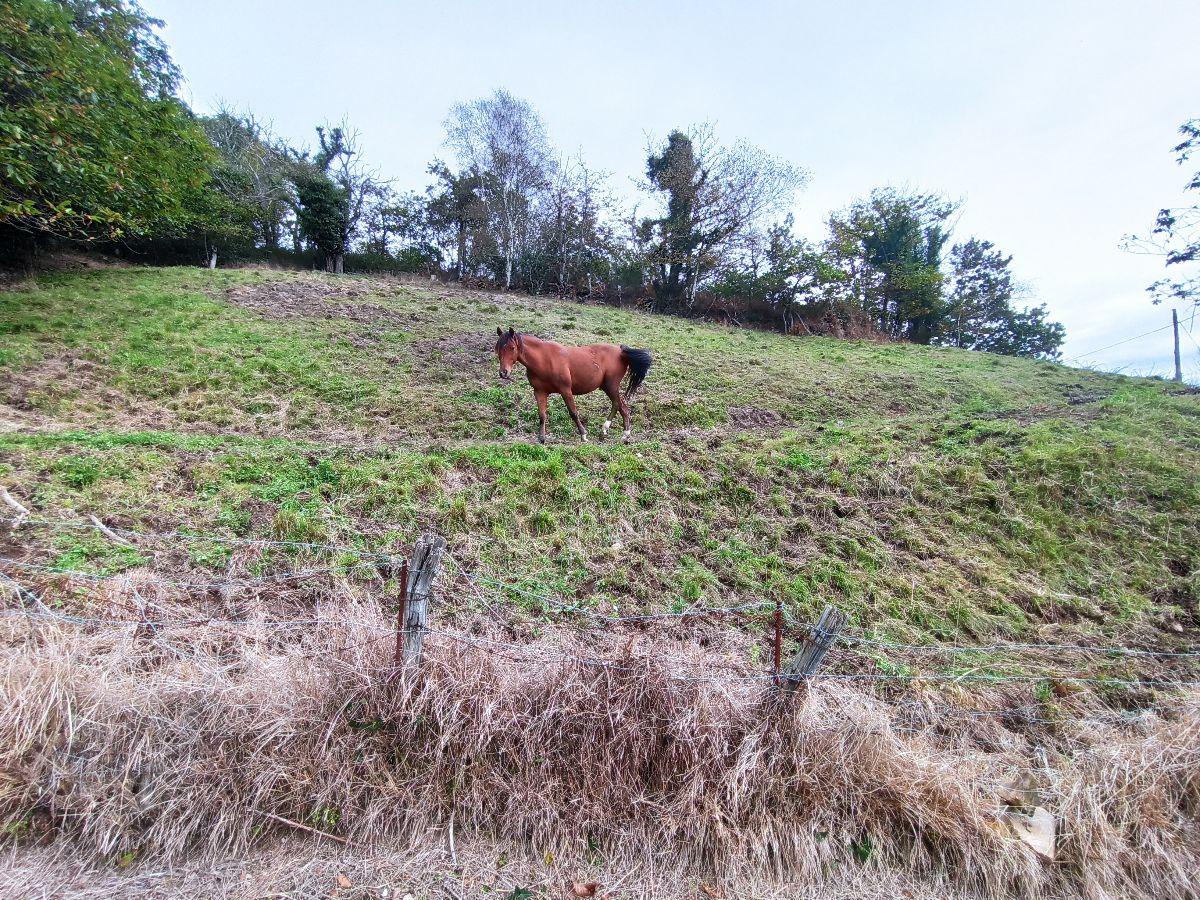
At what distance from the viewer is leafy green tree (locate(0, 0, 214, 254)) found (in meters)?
6.42

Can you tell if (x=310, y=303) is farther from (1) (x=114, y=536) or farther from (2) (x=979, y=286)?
(2) (x=979, y=286)

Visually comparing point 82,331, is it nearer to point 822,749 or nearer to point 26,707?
point 26,707

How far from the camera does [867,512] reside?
5.53 m

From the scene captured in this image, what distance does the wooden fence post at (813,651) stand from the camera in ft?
7.82

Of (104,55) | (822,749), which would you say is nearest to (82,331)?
(104,55)

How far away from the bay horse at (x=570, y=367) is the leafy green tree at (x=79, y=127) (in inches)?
247

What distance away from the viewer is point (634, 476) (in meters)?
5.97

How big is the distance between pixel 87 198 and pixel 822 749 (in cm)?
1399

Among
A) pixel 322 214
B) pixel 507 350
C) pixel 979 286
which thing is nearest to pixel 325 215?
pixel 322 214

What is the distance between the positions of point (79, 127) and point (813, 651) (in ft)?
40.5

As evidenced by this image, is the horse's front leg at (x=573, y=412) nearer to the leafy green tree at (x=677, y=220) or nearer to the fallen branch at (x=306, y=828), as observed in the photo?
the fallen branch at (x=306, y=828)

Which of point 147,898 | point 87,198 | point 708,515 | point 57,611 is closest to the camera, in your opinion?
point 147,898

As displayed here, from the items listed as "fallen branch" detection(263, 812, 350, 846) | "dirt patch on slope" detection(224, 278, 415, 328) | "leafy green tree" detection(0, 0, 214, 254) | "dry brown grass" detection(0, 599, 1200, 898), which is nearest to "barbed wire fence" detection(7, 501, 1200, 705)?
"dry brown grass" detection(0, 599, 1200, 898)

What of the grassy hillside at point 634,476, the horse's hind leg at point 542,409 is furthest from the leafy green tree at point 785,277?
the horse's hind leg at point 542,409
